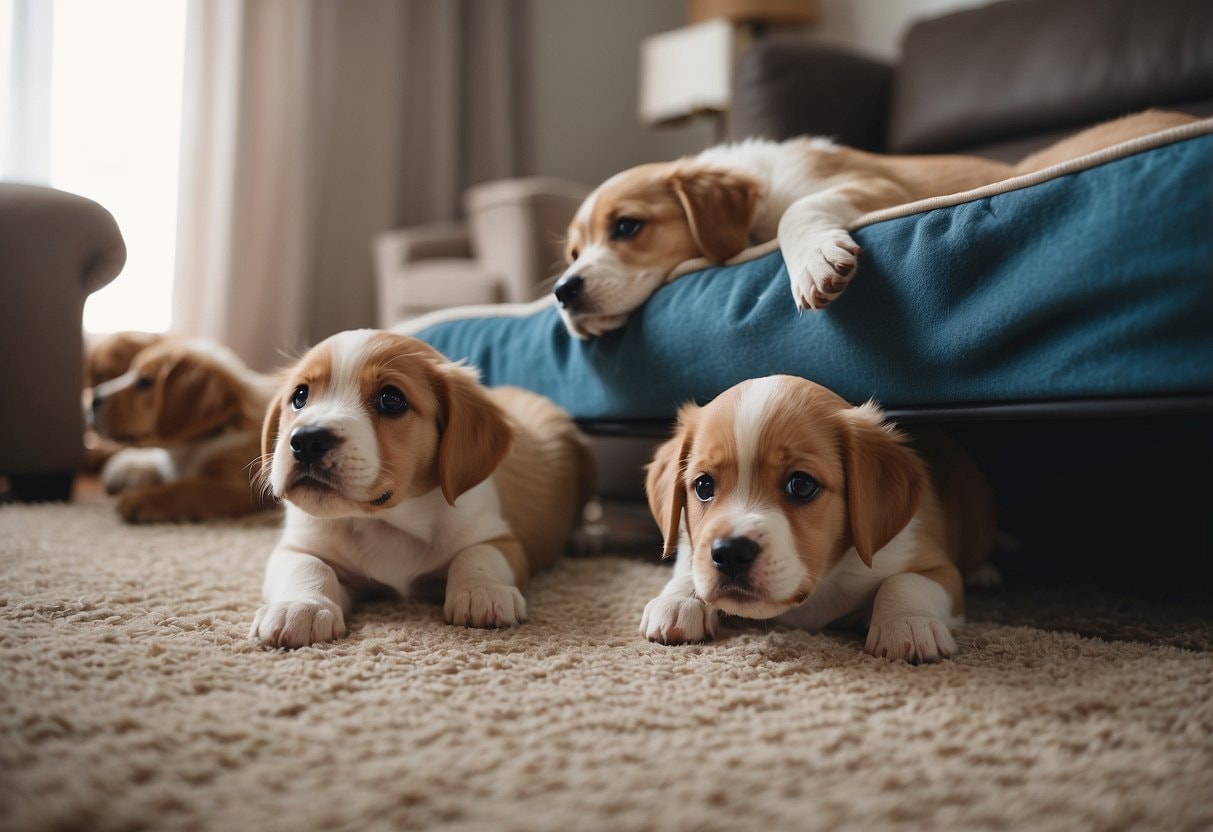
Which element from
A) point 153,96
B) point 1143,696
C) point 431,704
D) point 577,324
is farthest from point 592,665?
point 153,96

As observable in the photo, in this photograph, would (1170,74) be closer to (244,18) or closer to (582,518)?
(582,518)

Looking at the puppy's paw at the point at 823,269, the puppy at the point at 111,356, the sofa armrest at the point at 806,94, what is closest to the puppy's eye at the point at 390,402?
the puppy's paw at the point at 823,269

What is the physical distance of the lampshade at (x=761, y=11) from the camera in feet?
17.7

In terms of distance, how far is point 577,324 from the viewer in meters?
2.11

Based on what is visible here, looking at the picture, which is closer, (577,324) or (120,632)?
(120,632)

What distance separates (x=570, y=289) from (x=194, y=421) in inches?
52.9

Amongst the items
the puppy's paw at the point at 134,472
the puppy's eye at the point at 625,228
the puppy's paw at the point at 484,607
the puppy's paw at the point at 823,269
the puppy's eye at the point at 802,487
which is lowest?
the puppy's paw at the point at 134,472

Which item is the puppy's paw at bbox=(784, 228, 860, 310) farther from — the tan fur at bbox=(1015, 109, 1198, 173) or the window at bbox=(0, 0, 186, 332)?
the window at bbox=(0, 0, 186, 332)

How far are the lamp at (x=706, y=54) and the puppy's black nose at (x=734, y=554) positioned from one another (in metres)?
4.30

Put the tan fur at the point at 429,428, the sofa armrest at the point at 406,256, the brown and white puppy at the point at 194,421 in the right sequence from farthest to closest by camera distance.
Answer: the sofa armrest at the point at 406,256, the brown and white puppy at the point at 194,421, the tan fur at the point at 429,428

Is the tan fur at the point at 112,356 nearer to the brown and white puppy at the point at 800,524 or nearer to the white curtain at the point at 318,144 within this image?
the white curtain at the point at 318,144

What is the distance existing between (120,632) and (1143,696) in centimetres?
144

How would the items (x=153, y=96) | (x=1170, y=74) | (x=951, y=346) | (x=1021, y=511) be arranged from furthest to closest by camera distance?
(x=153, y=96)
(x=1170, y=74)
(x=1021, y=511)
(x=951, y=346)

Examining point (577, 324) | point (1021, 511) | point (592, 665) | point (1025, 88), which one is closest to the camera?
point (592, 665)
